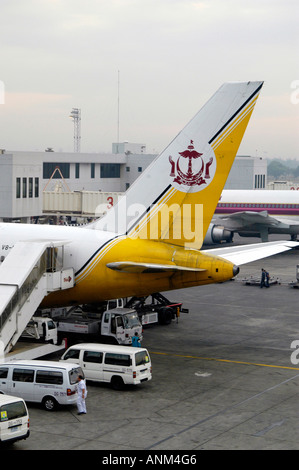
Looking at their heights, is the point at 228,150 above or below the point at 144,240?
above

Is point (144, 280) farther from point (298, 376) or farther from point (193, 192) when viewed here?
point (298, 376)

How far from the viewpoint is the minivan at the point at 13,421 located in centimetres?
2611

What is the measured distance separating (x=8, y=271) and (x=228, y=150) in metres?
13.8

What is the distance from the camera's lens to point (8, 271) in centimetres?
3906

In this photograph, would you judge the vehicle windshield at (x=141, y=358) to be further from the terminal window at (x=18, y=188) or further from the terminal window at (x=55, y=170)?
the terminal window at (x=55, y=170)

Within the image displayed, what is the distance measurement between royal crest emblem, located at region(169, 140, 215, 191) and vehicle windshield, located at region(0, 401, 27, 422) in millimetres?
17888

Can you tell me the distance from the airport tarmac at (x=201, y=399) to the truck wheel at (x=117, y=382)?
0.35m

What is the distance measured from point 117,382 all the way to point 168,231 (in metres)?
10.2

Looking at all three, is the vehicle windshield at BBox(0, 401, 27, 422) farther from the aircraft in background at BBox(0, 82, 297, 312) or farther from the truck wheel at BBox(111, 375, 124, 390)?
the aircraft in background at BBox(0, 82, 297, 312)

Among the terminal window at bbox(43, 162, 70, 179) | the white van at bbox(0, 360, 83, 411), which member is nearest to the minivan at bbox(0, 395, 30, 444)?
the white van at bbox(0, 360, 83, 411)

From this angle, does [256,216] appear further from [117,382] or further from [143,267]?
[117,382]

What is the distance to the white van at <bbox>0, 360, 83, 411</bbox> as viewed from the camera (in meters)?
31.1
